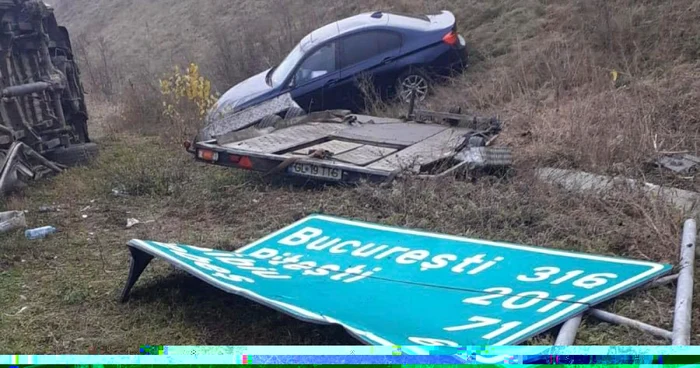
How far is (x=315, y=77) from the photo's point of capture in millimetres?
10438

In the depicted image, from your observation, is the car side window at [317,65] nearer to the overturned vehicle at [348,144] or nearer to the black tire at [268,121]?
the overturned vehicle at [348,144]

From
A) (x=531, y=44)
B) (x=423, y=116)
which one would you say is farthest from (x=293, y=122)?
(x=531, y=44)

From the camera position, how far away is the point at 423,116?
8633 mm

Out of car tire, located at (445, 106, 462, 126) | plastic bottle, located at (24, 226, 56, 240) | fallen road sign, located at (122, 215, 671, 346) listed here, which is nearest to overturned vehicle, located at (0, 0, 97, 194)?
plastic bottle, located at (24, 226, 56, 240)

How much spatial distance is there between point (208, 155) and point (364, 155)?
1690 millimetres

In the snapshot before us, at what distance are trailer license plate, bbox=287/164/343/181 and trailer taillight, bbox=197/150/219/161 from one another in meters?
0.92

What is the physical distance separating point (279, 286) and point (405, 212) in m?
2.09

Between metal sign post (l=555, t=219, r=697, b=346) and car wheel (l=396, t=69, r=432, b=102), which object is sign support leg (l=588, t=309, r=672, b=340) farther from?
car wheel (l=396, t=69, r=432, b=102)

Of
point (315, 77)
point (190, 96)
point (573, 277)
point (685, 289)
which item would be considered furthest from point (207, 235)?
point (190, 96)

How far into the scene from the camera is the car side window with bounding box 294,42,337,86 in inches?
411

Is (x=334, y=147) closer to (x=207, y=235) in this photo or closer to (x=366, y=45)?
(x=207, y=235)

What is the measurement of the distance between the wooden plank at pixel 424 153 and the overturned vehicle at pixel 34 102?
13.1 ft

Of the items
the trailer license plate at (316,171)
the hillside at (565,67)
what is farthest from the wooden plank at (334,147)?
the hillside at (565,67)

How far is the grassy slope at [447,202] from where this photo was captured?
13.5 ft
